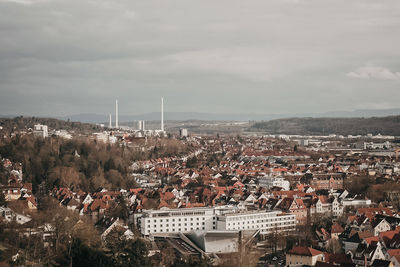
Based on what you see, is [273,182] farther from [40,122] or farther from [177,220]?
[40,122]

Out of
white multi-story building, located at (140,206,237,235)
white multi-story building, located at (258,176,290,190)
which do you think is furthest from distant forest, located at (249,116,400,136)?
white multi-story building, located at (140,206,237,235)

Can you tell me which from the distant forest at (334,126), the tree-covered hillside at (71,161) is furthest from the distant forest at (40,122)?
the distant forest at (334,126)

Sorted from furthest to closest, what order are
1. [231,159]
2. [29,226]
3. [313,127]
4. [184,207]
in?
[313,127], [231,159], [184,207], [29,226]

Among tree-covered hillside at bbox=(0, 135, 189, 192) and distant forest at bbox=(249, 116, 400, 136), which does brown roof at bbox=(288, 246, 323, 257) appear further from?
distant forest at bbox=(249, 116, 400, 136)

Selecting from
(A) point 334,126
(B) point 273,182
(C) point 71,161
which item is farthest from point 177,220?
(A) point 334,126

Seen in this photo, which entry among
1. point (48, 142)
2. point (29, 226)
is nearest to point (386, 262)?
point (29, 226)

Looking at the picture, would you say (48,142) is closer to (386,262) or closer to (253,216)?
(253,216)

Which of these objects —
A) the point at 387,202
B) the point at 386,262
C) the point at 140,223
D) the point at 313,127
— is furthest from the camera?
the point at 313,127
